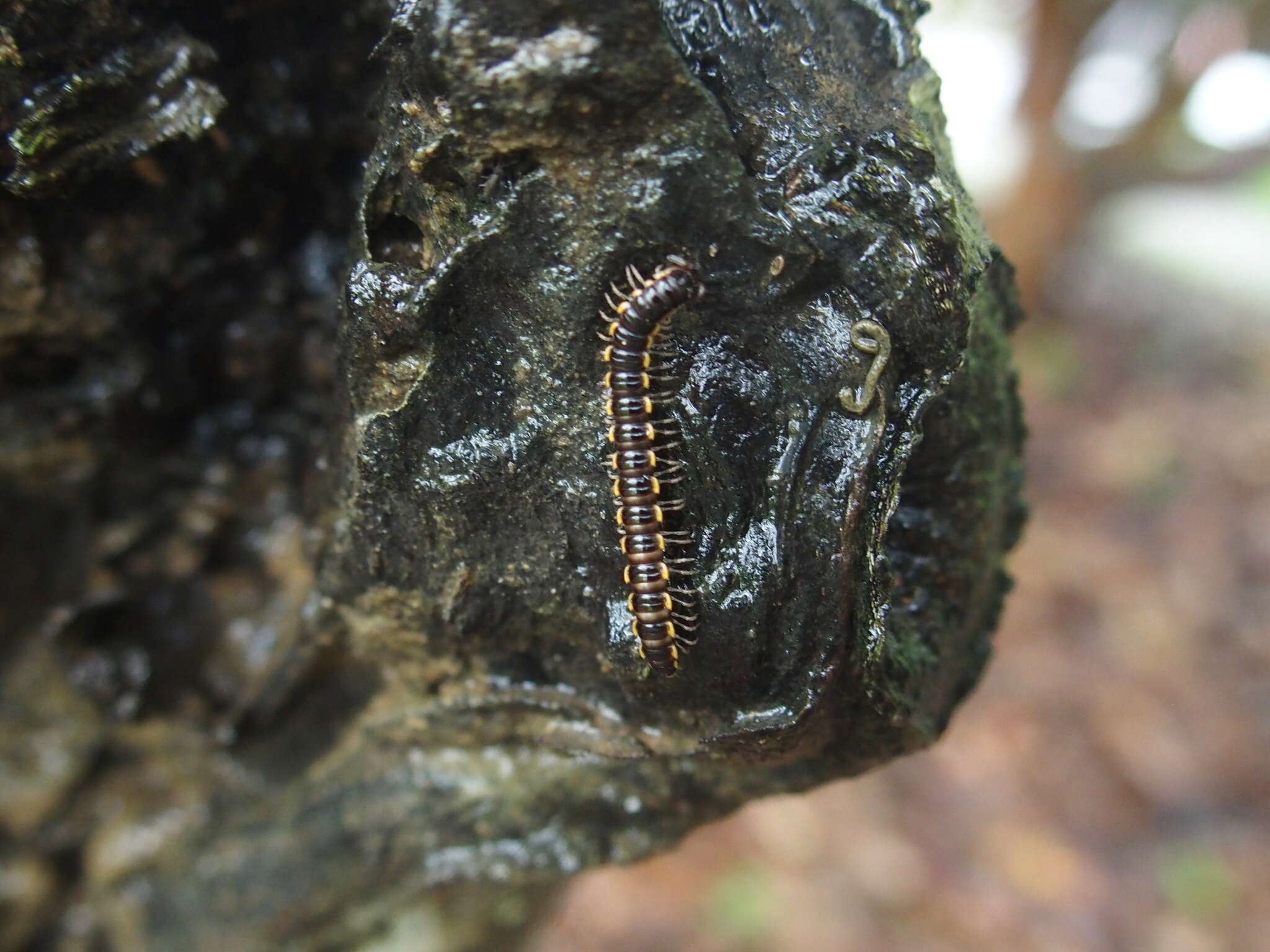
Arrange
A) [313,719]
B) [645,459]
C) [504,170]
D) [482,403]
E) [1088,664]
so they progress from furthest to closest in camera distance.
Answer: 1. [1088,664]
2. [313,719]
3. [482,403]
4. [645,459]
5. [504,170]

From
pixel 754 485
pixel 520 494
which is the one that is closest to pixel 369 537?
pixel 520 494

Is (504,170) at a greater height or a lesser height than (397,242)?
greater

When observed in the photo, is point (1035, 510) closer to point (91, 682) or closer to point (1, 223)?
point (91, 682)

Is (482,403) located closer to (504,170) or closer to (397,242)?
(397,242)

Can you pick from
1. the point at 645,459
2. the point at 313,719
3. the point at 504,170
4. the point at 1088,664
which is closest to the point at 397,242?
the point at 504,170

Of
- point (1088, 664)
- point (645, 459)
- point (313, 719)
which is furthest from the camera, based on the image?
point (1088, 664)

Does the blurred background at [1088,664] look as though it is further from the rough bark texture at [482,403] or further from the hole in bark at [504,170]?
the hole in bark at [504,170]
